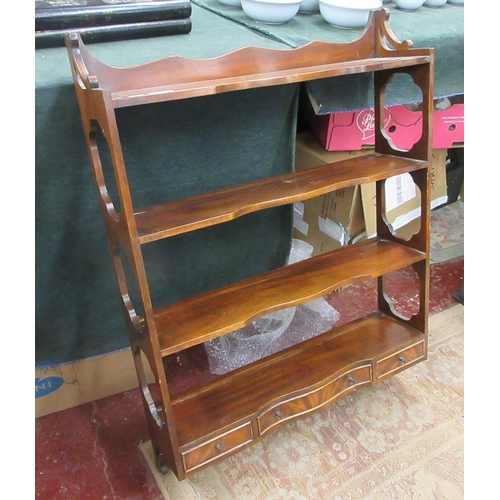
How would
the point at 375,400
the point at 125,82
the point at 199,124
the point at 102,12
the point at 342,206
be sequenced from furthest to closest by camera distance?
1. the point at 342,206
2. the point at 375,400
3. the point at 199,124
4. the point at 102,12
5. the point at 125,82

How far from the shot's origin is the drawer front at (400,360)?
1.41 metres

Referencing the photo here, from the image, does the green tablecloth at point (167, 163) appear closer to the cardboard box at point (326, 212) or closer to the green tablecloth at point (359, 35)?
the green tablecloth at point (359, 35)

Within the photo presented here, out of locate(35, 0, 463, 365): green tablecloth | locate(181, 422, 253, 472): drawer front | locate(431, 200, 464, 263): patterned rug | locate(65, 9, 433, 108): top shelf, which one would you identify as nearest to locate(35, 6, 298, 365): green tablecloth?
locate(35, 0, 463, 365): green tablecloth

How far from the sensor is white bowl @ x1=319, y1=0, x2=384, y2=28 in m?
1.41

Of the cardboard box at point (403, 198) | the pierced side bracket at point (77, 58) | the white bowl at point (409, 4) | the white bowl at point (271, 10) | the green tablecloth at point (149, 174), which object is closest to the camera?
the pierced side bracket at point (77, 58)

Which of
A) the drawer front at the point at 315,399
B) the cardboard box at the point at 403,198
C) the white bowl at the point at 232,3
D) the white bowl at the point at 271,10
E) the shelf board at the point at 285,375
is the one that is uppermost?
the white bowl at the point at 232,3

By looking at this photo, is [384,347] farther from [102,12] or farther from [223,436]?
[102,12]

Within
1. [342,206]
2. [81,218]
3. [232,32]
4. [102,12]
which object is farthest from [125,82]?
[342,206]

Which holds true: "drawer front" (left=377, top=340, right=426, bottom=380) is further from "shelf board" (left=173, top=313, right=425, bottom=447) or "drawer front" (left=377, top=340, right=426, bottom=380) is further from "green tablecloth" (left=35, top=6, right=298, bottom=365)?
"green tablecloth" (left=35, top=6, right=298, bottom=365)

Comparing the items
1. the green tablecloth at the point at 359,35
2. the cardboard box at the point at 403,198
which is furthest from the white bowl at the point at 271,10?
the cardboard box at the point at 403,198

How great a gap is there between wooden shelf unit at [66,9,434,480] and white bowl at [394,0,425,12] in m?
0.54

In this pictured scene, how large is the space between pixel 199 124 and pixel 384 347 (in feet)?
2.70

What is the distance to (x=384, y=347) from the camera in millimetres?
1426

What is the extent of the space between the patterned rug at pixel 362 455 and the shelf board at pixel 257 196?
2.36ft
